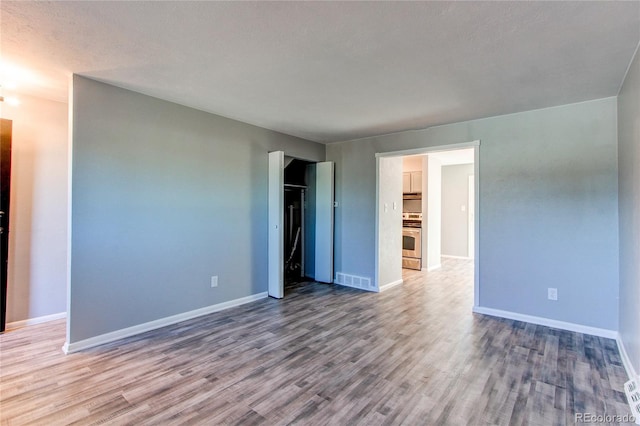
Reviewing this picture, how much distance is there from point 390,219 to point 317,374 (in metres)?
3.19

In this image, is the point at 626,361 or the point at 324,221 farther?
the point at 324,221

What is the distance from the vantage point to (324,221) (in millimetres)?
5188

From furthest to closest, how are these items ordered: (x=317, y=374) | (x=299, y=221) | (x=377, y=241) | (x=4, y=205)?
(x=299, y=221), (x=377, y=241), (x=4, y=205), (x=317, y=374)

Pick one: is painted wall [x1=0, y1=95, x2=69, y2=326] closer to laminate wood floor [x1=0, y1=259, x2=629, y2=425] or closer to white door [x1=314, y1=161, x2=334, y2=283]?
laminate wood floor [x1=0, y1=259, x2=629, y2=425]

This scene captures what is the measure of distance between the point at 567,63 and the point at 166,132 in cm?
369

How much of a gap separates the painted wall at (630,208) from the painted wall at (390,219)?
8.86ft

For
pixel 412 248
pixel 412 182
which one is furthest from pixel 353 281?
pixel 412 182

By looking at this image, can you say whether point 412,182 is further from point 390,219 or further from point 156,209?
point 156,209

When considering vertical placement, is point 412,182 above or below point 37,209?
above

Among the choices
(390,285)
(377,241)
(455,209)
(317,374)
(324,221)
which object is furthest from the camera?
(455,209)

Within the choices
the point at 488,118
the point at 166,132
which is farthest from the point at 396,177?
the point at 166,132

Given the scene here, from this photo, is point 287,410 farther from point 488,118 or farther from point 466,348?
point 488,118

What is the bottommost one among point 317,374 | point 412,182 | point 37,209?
point 317,374

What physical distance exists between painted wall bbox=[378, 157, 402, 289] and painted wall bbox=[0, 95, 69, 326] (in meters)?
4.12
